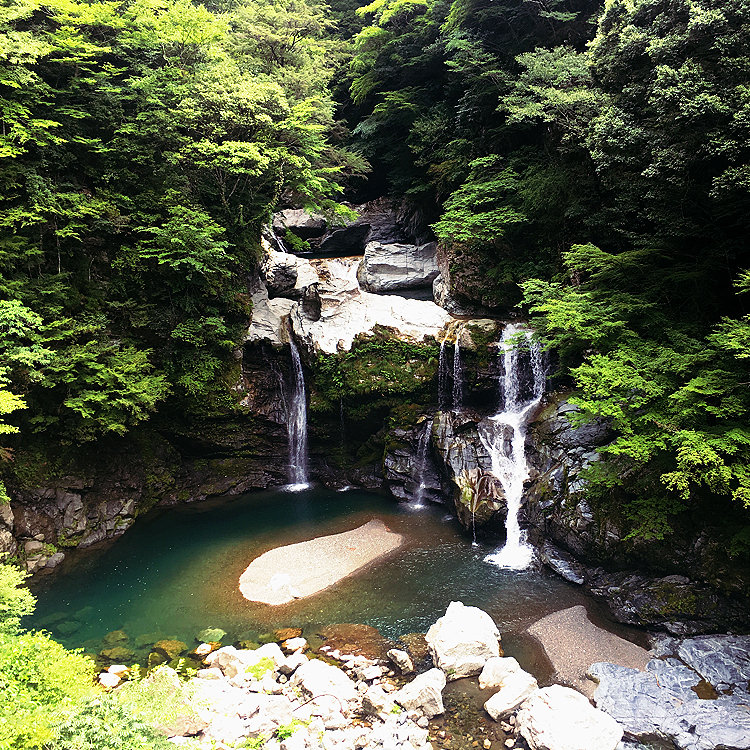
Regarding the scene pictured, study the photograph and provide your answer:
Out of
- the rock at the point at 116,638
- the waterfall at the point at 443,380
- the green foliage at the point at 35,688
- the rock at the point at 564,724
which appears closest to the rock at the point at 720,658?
the rock at the point at 564,724

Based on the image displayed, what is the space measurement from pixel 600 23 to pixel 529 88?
86.8 inches

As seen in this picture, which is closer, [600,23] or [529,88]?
[600,23]

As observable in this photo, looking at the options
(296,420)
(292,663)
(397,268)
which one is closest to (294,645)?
(292,663)

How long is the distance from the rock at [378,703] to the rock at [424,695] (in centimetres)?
12

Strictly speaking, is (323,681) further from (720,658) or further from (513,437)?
(513,437)

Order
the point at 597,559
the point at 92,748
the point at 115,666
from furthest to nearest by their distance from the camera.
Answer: the point at 597,559, the point at 115,666, the point at 92,748

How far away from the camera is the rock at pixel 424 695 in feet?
25.3

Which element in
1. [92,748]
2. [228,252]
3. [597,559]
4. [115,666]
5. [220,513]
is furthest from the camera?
[228,252]

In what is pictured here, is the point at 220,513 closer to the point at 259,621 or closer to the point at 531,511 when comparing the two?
the point at 259,621

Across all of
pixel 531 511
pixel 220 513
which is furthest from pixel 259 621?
pixel 531 511

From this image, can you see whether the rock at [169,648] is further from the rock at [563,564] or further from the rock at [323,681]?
the rock at [563,564]

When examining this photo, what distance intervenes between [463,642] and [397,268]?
49.8 feet

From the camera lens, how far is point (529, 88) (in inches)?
567

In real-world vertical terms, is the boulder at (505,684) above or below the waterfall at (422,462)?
below
